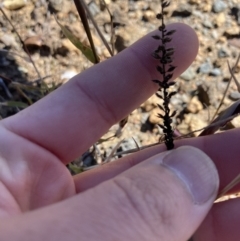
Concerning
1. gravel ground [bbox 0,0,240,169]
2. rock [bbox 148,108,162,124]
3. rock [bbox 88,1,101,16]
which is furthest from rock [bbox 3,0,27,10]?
rock [bbox 148,108,162,124]

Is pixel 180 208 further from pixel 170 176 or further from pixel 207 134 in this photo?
pixel 207 134

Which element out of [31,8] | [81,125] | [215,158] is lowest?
[215,158]

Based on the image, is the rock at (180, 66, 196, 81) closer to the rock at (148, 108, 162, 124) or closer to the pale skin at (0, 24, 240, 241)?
the rock at (148, 108, 162, 124)

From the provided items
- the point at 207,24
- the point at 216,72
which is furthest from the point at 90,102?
the point at 207,24

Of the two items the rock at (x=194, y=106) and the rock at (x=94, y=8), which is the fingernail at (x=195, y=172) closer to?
the rock at (x=194, y=106)

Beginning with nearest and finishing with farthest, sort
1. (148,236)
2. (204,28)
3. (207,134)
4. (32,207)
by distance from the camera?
(148,236) → (32,207) → (207,134) → (204,28)

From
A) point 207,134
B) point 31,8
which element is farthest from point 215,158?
point 31,8
